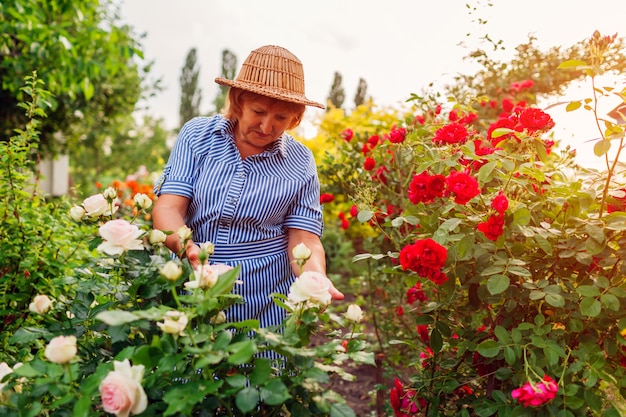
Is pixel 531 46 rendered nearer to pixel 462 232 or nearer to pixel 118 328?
pixel 462 232

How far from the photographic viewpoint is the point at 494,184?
2105mm

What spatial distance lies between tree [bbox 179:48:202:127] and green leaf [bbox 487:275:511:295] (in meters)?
23.0

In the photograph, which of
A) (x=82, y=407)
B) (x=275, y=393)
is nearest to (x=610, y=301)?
(x=275, y=393)

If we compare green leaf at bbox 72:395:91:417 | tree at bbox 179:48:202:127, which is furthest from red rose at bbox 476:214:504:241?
tree at bbox 179:48:202:127

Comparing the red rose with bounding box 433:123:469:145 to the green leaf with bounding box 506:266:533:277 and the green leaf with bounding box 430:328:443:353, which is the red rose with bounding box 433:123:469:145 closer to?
the green leaf with bounding box 506:266:533:277

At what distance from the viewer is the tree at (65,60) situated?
418cm

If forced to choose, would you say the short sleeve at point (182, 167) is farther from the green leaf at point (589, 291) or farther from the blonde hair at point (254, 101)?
the green leaf at point (589, 291)

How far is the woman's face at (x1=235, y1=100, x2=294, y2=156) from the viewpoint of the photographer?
1.92 metres

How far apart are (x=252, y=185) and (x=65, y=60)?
312cm

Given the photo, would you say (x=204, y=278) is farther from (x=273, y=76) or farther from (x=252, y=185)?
(x=273, y=76)

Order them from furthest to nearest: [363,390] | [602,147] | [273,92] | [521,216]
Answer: [363,390], [273,92], [521,216], [602,147]

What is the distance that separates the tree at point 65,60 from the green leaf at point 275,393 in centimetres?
235

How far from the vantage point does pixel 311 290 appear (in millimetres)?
1240

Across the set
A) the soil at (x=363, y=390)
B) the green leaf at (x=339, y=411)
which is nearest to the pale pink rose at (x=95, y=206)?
the green leaf at (x=339, y=411)
